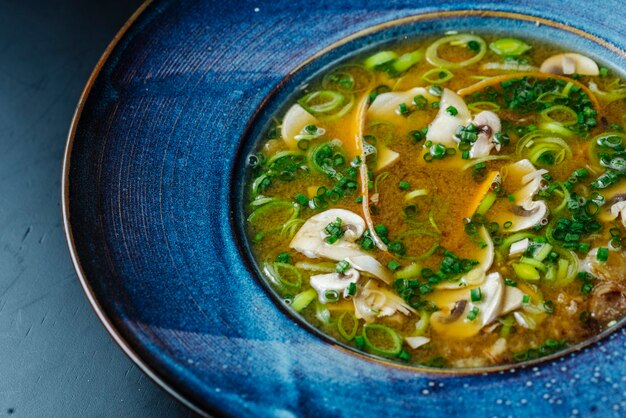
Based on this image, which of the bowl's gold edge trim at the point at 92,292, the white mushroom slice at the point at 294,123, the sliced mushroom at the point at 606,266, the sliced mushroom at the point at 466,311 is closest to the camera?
the bowl's gold edge trim at the point at 92,292

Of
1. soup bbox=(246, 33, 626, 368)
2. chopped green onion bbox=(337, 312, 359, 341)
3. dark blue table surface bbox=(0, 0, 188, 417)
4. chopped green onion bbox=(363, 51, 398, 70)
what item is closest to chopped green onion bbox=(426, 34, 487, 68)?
soup bbox=(246, 33, 626, 368)

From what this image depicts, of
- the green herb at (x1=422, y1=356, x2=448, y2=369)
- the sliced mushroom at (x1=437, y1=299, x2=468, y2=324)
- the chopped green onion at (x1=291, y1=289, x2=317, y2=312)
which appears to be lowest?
the green herb at (x1=422, y1=356, x2=448, y2=369)

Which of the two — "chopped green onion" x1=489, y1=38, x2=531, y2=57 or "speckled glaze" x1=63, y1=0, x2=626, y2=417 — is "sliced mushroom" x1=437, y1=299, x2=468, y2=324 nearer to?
"speckled glaze" x1=63, y1=0, x2=626, y2=417

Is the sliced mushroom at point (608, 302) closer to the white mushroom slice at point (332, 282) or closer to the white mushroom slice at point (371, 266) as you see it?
the white mushroom slice at point (371, 266)

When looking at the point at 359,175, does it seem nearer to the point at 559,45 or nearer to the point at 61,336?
the point at 559,45

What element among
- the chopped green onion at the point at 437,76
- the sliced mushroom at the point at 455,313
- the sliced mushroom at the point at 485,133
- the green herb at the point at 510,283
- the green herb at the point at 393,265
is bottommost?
the sliced mushroom at the point at 455,313

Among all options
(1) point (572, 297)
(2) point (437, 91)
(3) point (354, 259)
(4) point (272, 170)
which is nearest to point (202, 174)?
(4) point (272, 170)

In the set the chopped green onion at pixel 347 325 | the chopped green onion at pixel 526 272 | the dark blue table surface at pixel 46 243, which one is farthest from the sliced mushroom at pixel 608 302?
the dark blue table surface at pixel 46 243

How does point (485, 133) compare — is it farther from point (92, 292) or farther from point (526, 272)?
point (92, 292)

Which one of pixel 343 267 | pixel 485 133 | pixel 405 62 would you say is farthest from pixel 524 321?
pixel 405 62
